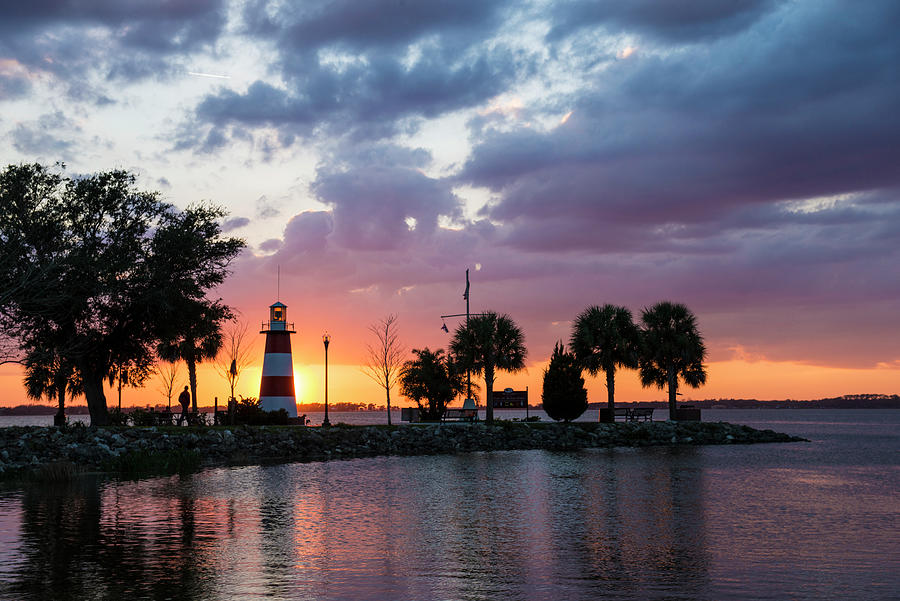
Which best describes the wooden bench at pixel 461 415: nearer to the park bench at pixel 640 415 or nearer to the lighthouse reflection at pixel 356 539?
the park bench at pixel 640 415

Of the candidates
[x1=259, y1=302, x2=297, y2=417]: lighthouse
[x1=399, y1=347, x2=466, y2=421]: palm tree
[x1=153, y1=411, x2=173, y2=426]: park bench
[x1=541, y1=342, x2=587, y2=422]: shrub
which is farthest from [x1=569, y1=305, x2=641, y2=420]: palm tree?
[x1=153, y1=411, x2=173, y2=426]: park bench

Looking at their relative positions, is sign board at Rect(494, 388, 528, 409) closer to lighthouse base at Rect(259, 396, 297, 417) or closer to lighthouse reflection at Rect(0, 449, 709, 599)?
lighthouse base at Rect(259, 396, 297, 417)

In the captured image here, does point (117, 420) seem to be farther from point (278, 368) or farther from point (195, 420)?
point (278, 368)

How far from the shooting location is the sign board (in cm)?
7038

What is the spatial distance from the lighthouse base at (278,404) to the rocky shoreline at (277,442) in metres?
9.39

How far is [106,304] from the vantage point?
43.0 m

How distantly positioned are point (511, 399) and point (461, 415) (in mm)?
8895

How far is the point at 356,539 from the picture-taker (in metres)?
17.0

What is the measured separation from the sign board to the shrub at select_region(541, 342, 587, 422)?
5.65m

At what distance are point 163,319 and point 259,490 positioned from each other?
2153cm

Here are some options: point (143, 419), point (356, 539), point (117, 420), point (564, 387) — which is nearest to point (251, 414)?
point (143, 419)

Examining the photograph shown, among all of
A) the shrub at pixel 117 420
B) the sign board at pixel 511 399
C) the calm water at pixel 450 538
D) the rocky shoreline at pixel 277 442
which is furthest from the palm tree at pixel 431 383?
the calm water at pixel 450 538

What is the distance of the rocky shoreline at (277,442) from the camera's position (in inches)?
1362

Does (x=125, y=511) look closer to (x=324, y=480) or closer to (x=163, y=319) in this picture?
(x=324, y=480)
